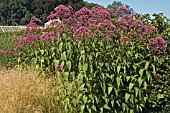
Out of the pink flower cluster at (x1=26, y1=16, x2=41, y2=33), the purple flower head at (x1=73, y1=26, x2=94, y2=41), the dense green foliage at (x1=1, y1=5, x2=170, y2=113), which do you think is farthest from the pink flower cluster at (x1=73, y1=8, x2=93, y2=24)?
the pink flower cluster at (x1=26, y1=16, x2=41, y2=33)

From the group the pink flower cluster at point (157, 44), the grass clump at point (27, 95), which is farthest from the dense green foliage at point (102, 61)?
the grass clump at point (27, 95)

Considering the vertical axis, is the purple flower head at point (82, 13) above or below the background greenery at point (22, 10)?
below

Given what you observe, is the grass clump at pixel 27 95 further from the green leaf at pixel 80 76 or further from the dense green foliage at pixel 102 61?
the green leaf at pixel 80 76

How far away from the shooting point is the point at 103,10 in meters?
5.10

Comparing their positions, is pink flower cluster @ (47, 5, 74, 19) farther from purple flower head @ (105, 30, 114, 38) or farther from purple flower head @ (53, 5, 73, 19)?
purple flower head @ (105, 30, 114, 38)

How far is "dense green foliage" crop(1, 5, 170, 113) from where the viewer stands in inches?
176

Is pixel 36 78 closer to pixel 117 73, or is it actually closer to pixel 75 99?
pixel 75 99

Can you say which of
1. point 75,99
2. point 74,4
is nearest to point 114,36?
point 75,99

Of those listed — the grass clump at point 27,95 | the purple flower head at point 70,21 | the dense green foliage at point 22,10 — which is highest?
the dense green foliage at point 22,10

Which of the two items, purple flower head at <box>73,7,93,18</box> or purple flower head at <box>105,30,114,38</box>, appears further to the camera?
purple flower head at <box>73,7,93,18</box>

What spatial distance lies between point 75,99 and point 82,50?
71cm

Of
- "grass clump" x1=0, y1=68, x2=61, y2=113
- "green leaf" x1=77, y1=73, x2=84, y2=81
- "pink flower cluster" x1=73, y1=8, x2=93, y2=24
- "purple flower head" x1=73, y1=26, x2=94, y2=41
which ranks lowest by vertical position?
"grass clump" x1=0, y1=68, x2=61, y2=113

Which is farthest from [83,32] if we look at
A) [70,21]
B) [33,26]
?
[33,26]

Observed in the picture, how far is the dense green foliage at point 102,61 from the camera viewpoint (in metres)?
4.47
